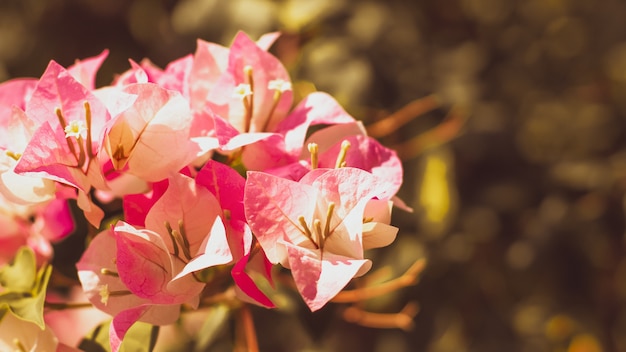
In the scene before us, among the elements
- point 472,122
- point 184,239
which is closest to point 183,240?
point 184,239

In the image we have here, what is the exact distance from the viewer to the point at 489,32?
1.22 metres

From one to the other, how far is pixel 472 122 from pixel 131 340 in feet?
2.27

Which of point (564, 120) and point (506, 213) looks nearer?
point (506, 213)

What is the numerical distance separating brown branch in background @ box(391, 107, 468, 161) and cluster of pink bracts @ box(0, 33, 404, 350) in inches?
16.7

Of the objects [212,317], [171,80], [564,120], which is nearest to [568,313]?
[564,120]

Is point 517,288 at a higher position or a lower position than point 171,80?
lower

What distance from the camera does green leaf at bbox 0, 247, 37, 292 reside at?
52 centimetres

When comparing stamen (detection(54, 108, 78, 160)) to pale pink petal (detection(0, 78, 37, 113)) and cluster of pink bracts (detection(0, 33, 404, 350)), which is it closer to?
cluster of pink bracts (detection(0, 33, 404, 350))

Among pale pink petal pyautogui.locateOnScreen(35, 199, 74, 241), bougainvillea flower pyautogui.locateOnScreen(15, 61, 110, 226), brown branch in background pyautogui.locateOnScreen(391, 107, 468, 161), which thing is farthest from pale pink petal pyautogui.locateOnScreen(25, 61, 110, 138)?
brown branch in background pyautogui.locateOnScreen(391, 107, 468, 161)

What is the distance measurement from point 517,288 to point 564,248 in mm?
85

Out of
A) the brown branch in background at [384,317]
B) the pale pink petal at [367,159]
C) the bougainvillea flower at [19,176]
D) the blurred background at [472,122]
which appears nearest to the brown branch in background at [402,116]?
the blurred background at [472,122]

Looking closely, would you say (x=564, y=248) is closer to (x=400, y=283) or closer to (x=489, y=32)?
(x=489, y=32)

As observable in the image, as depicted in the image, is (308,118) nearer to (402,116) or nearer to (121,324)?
(121,324)

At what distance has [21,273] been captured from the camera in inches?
20.7
